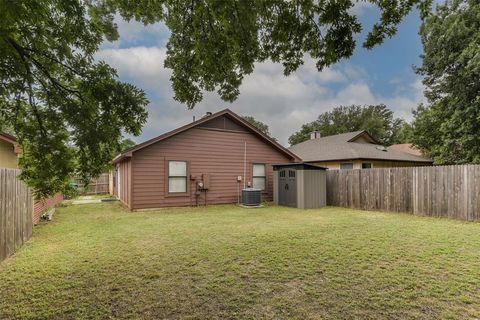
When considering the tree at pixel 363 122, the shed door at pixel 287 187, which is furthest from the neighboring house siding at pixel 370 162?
the tree at pixel 363 122

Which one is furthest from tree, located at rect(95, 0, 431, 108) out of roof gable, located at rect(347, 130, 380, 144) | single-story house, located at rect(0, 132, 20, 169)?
roof gable, located at rect(347, 130, 380, 144)

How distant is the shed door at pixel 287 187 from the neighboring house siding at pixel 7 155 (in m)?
9.77

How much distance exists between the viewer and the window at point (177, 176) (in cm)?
1104

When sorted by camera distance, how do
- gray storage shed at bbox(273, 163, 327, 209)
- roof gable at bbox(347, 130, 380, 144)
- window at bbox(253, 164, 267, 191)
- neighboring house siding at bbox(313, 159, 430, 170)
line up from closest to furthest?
gray storage shed at bbox(273, 163, 327, 209), window at bbox(253, 164, 267, 191), neighboring house siding at bbox(313, 159, 430, 170), roof gable at bbox(347, 130, 380, 144)

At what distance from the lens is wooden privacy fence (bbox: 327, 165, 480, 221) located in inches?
308

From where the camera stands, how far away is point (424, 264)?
4.01 meters

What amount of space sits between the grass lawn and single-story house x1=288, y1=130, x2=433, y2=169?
32.9ft

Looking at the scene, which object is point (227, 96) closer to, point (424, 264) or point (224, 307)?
point (224, 307)

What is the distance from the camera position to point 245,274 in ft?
12.0

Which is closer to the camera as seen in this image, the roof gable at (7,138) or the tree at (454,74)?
the roof gable at (7,138)

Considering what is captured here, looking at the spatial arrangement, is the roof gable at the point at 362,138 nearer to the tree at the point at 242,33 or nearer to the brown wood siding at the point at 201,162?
the brown wood siding at the point at 201,162

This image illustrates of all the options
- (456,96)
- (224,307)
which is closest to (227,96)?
(224,307)

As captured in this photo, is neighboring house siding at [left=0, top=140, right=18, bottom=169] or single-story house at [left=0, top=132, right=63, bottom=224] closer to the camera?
single-story house at [left=0, top=132, right=63, bottom=224]

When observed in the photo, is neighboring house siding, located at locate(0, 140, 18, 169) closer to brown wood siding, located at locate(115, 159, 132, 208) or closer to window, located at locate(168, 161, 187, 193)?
brown wood siding, located at locate(115, 159, 132, 208)
